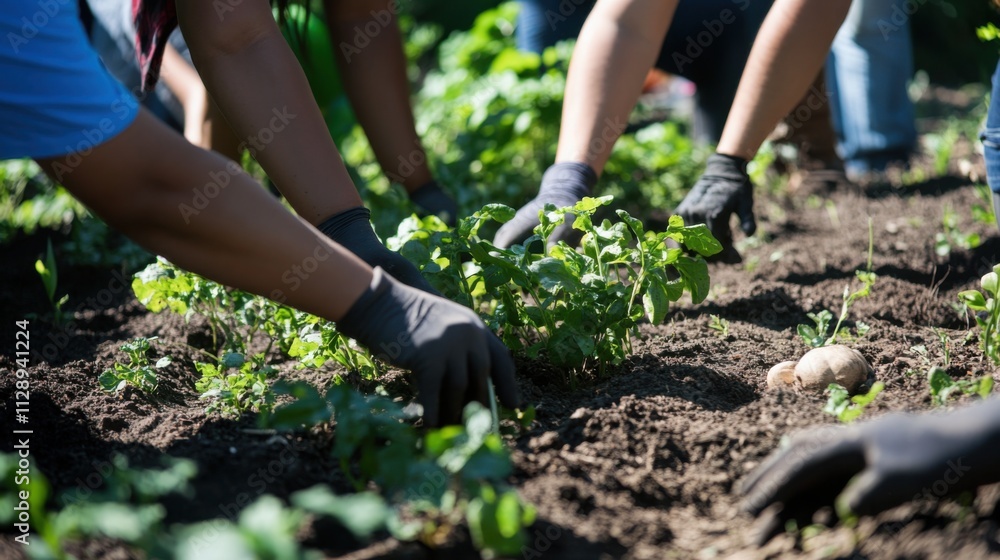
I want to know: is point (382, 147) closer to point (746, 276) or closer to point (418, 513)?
point (746, 276)

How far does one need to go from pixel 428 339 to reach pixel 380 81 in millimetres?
1841

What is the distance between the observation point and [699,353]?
1.97 metres

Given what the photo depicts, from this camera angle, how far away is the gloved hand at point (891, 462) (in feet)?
3.62

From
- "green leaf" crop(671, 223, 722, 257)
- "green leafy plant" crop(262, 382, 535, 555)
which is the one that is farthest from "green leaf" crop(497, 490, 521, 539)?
"green leaf" crop(671, 223, 722, 257)

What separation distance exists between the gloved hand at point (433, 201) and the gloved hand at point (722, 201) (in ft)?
2.78

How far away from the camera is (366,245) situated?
74.6 inches

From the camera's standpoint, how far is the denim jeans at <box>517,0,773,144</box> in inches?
134

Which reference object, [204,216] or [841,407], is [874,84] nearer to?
[841,407]

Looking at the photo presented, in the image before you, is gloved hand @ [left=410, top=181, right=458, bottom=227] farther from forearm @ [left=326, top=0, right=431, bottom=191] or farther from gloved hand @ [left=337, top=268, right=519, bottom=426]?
gloved hand @ [left=337, top=268, right=519, bottom=426]

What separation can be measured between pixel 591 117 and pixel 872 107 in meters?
1.87

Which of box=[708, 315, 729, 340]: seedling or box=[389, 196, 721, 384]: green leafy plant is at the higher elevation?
box=[389, 196, 721, 384]: green leafy plant

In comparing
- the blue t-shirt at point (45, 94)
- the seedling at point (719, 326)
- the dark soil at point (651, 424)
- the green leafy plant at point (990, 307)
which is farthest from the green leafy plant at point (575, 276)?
the blue t-shirt at point (45, 94)

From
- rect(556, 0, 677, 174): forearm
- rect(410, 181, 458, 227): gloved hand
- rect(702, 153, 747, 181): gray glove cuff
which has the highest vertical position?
rect(556, 0, 677, 174): forearm

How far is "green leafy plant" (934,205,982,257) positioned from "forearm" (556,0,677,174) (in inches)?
38.3
